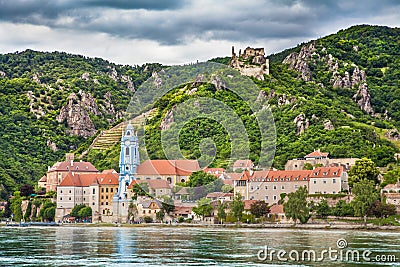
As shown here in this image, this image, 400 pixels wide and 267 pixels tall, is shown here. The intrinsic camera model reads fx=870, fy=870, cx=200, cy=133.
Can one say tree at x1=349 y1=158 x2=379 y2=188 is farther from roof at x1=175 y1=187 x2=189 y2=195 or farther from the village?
roof at x1=175 y1=187 x2=189 y2=195

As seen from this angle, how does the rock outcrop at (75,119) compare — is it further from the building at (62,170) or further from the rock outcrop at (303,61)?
the building at (62,170)

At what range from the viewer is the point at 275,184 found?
369ft

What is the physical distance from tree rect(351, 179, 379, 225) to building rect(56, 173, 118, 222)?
141 feet

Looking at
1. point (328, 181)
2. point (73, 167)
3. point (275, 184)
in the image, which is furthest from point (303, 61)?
point (328, 181)

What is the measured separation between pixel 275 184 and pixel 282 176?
4.57 ft

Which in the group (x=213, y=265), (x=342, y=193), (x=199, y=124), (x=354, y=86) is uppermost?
(x=354, y=86)

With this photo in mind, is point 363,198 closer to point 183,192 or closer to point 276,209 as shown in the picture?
point 276,209

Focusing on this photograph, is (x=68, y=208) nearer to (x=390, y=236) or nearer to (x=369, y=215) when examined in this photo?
(x=369, y=215)

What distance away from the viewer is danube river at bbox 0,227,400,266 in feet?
179

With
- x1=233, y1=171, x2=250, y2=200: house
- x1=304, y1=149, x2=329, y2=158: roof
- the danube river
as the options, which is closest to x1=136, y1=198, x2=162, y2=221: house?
x1=233, y1=171, x2=250, y2=200: house

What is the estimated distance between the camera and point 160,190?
125m

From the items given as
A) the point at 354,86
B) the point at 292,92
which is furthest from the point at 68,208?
the point at 354,86

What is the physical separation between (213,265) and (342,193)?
54742mm

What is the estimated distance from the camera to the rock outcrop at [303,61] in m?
187
